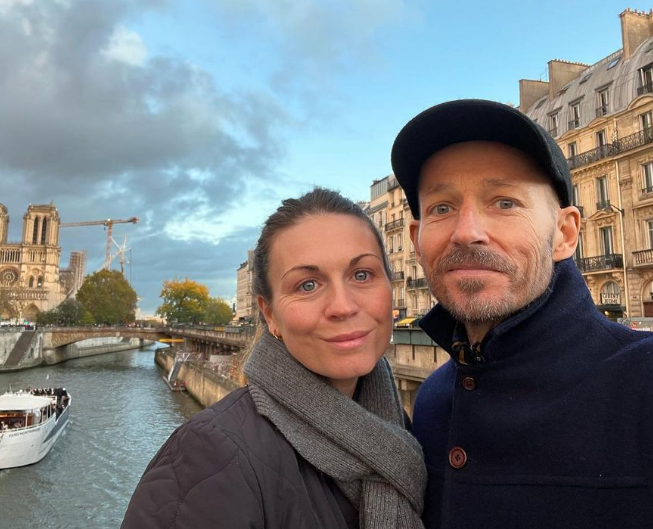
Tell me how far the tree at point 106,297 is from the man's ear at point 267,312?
97.2 m

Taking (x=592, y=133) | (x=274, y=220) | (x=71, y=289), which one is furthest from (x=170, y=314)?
(x=274, y=220)

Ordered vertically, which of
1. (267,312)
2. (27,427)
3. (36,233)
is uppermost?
(36,233)

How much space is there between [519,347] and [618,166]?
83.6 ft

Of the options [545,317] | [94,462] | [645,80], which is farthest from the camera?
[645,80]

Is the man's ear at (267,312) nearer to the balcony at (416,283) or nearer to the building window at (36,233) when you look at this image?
the balcony at (416,283)

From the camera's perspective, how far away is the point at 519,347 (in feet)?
5.49

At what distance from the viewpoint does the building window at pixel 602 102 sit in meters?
24.7

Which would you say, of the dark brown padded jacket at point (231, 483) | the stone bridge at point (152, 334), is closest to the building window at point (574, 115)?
the dark brown padded jacket at point (231, 483)

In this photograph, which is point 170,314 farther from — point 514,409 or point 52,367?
point 514,409

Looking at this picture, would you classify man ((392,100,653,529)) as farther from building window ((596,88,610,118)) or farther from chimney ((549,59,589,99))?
chimney ((549,59,589,99))

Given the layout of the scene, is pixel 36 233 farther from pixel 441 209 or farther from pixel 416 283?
pixel 441 209

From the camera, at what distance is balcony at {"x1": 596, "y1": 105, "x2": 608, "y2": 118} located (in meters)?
24.7

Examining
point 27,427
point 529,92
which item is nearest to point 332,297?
point 27,427

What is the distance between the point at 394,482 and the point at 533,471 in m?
0.49
